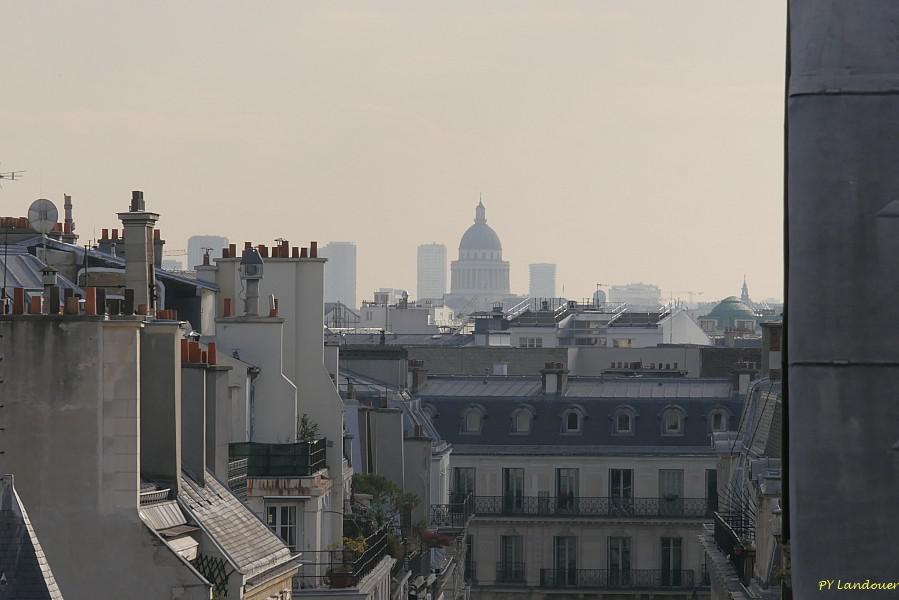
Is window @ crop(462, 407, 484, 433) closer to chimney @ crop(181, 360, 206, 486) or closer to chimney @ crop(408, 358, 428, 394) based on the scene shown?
A: chimney @ crop(408, 358, 428, 394)

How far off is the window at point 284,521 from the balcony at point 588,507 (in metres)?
41.4

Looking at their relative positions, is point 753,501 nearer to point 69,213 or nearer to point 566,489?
point 69,213

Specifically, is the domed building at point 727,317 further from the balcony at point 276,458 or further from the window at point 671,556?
the balcony at point 276,458

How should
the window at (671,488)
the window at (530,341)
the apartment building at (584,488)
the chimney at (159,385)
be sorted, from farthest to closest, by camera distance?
the window at (530,341) → the window at (671,488) → the apartment building at (584,488) → the chimney at (159,385)

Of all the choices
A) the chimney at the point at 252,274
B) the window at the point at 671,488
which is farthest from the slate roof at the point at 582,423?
the chimney at the point at 252,274

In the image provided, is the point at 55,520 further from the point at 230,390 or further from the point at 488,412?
the point at 488,412

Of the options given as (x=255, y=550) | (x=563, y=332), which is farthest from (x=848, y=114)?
(x=563, y=332)

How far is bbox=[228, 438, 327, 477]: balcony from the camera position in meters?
29.2

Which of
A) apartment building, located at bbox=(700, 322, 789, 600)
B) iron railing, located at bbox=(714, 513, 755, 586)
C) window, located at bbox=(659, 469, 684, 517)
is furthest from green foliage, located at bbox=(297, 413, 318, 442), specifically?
window, located at bbox=(659, 469, 684, 517)

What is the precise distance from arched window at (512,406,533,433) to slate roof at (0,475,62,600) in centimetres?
6056

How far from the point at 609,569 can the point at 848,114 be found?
6682 centimetres

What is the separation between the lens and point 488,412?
7338 centimetres

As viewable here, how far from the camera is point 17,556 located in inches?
511

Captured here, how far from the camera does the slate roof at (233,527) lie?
2078 centimetres
